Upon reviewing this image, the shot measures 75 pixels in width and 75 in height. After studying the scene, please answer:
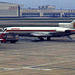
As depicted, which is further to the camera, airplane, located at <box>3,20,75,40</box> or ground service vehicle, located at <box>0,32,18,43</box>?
airplane, located at <box>3,20,75,40</box>

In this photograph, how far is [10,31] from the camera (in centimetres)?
7594

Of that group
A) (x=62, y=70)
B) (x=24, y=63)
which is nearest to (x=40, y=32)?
(x=24, y=63)

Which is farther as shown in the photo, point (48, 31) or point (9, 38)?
point (48, 31)

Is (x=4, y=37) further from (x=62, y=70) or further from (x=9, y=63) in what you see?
(x=62, y=70)

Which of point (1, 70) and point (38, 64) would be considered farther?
point (38, 64)

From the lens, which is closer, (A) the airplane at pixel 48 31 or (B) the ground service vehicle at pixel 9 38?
(B) the ground service vehicle at pixel 9 38

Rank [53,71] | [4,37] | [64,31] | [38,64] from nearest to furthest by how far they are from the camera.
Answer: [53,71] → [38,64] → [4,37] → [64,31]

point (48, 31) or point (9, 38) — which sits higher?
point (48, 31)

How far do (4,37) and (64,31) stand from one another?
14.9 meters

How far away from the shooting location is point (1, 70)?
2873 centimetres

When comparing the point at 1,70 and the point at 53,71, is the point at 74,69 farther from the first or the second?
the point at 1,70

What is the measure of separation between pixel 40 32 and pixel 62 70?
45.7 meters

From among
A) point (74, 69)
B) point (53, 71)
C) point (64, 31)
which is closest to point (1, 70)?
point (53, 71)

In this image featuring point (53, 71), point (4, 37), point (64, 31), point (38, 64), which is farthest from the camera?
point (64, 31)
